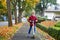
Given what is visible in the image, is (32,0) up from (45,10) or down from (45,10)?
up

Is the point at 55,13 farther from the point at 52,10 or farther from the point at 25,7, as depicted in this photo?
the point at 25,7

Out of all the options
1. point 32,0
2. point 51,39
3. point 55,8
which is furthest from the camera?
point 55,8

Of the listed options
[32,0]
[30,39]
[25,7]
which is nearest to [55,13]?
[25,7]

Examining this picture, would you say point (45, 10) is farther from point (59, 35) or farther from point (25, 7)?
point (59, 35)

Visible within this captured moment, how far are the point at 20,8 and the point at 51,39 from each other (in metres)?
36.1

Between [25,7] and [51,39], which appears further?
[25,7]

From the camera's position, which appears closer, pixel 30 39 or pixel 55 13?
pixel 30 39

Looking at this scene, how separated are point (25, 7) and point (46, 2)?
24820mm

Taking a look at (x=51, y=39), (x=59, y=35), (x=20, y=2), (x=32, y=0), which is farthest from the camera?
(x=20, y=2)

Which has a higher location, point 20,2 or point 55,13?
point 20,2

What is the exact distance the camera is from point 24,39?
1542cm

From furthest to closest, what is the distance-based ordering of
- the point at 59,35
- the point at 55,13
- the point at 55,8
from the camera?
the point at 55,8
the point at 55,13
the point at 59,35

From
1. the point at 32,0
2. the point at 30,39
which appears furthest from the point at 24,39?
the point at 32,0

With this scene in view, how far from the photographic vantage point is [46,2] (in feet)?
247
